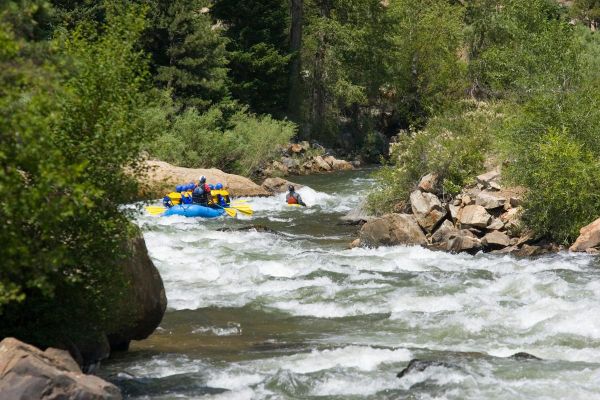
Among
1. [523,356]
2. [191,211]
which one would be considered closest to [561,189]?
[523,356]

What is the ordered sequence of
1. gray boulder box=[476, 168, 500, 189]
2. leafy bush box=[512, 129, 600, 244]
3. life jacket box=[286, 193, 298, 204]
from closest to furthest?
leafy bush box=[512, 129, 600, 244] → gray boulder box=[476, 168, 500, 189] → life jacket box=[286, 193, 298, 204]

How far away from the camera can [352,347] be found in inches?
402

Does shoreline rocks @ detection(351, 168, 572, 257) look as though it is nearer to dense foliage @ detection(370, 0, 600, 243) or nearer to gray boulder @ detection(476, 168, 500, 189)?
gray boulder @ detection(476, 168, 500, 189)

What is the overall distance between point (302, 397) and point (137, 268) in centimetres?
257

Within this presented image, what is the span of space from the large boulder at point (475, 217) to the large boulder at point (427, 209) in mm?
685

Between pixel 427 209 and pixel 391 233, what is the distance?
1.47m

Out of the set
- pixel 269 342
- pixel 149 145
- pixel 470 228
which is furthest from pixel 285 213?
pixel 149 145

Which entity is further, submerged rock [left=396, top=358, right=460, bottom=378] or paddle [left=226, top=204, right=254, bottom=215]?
paddle [left=226, top=204, right=254, bottom=215]

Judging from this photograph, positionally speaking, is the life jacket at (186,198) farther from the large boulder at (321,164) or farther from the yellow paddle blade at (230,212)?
the large boulder at (321,164)

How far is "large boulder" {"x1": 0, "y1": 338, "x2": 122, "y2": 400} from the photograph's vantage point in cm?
671

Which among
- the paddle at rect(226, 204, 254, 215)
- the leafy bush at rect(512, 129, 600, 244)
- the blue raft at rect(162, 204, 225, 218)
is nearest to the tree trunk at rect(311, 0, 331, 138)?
the paddle at rect(226, 204, 254, 215)

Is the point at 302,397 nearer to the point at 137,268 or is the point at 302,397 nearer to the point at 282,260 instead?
the point at 137,268

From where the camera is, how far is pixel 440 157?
19812mm

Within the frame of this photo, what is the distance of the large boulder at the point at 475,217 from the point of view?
691 inches
